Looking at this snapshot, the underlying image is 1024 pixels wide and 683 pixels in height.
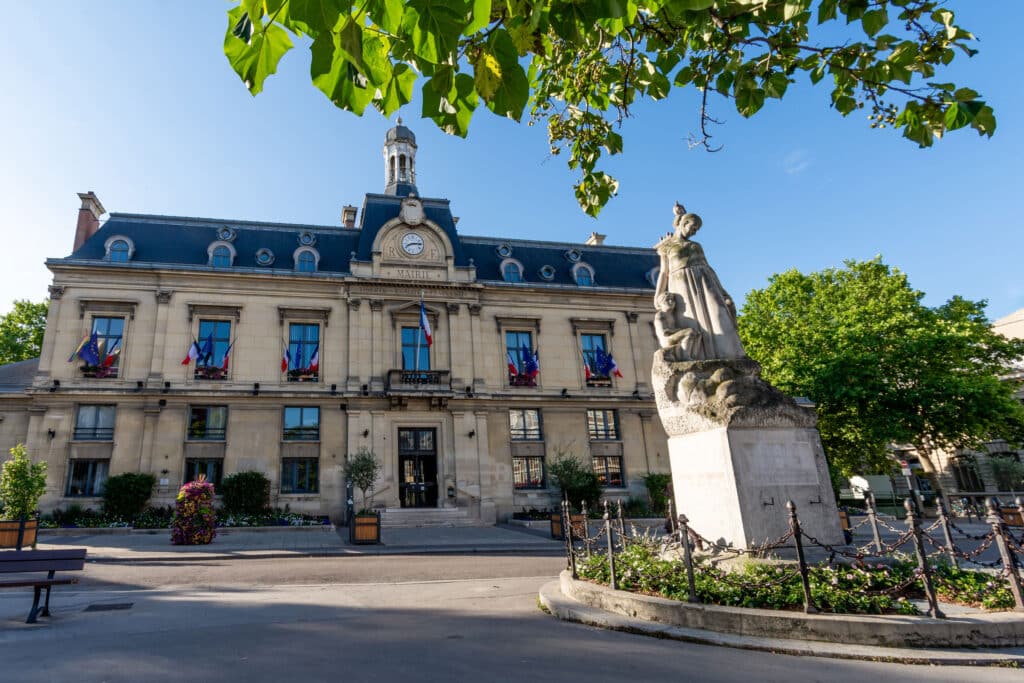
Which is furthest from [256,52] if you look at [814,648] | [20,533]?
[20,533]

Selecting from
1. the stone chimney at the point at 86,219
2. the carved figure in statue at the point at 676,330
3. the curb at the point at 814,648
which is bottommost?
the curb at the point at 814,648

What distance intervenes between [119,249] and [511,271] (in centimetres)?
2120

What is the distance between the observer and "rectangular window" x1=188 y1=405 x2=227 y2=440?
2492 centimetres

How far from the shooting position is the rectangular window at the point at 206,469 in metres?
24.3

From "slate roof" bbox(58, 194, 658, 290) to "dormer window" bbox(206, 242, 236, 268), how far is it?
0.34 m

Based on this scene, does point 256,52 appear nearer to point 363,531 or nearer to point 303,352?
point 363,531

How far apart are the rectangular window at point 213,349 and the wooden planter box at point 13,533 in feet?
34.8

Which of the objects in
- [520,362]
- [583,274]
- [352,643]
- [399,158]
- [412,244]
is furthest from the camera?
[399,158]

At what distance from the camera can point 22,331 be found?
1391 inches

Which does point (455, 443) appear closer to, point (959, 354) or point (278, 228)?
point (278, 228)

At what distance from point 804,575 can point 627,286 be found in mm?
30006

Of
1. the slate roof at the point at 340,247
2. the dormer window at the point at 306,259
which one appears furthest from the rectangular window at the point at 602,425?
the dormer window at the point at 306,259

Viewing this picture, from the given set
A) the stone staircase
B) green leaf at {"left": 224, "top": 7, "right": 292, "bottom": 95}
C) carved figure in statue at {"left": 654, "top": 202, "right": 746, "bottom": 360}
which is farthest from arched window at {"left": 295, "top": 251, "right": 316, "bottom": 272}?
green leaf at {"left": 224, "top": 7, "right": 292, "bottom": 95}

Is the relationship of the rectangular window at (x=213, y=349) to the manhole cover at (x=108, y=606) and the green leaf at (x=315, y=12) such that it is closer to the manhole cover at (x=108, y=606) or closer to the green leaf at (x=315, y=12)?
the manhole cover at (x=108, y=606)
